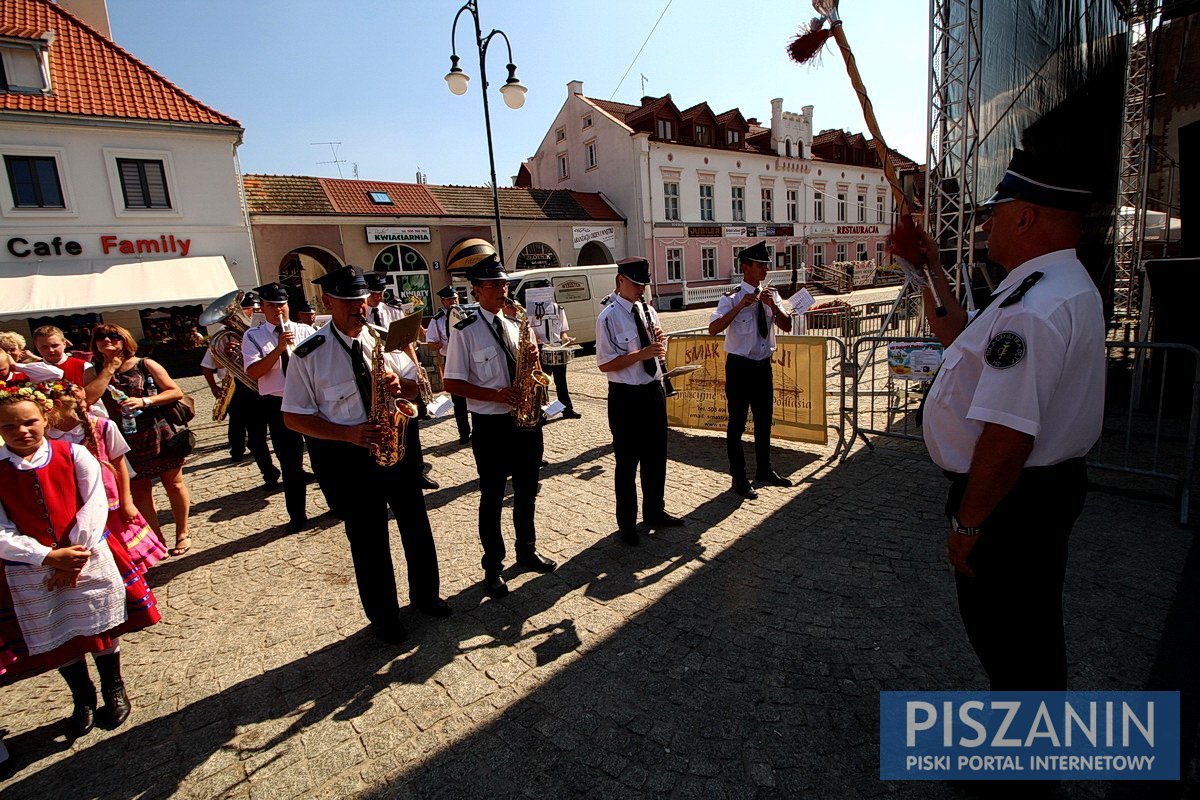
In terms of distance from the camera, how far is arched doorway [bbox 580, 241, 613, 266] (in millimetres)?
30000

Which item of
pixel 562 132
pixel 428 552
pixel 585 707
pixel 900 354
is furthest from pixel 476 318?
pixel 562 132

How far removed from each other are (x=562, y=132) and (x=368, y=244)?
17.2 m

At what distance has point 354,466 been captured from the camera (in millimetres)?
3230

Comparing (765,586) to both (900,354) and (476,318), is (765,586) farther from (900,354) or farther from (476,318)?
(900,354)

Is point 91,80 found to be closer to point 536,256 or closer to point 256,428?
point 536,256

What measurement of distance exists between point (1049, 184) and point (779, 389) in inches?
195

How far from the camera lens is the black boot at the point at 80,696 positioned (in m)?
2.79

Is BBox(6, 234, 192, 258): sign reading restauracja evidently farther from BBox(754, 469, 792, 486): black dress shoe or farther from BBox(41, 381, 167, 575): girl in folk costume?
BBox(754, 469, 792, 486): black dress shoe

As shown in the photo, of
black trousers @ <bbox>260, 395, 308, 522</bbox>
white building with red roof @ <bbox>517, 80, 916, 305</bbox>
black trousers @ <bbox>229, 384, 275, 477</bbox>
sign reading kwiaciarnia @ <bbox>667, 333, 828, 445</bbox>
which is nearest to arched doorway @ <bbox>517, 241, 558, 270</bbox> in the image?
white building with red roof @ <bbox>517, 80, 916, 305</bbox>

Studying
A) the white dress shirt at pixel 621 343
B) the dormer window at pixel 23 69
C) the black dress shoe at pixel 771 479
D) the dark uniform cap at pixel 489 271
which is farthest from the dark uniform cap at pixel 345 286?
the dormer window at pixel 23 69

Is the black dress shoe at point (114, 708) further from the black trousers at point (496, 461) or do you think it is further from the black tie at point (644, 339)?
the black tie at point (644, 339)

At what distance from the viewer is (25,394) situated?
2605mm

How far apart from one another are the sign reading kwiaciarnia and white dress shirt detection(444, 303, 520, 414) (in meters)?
3.81

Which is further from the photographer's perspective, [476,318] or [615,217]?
[615,217]
